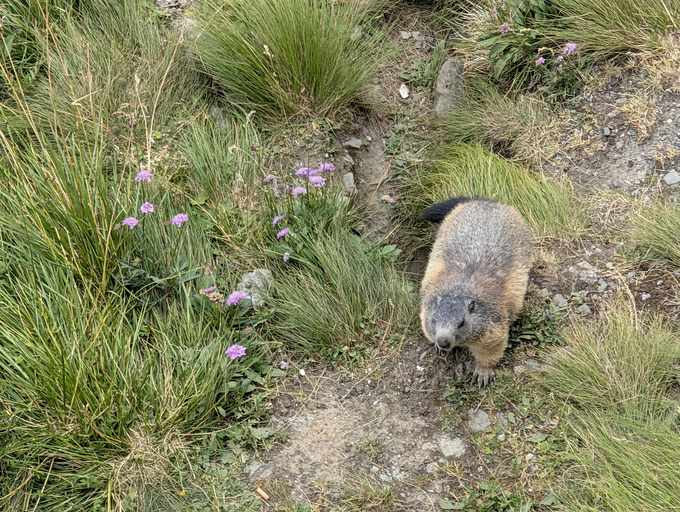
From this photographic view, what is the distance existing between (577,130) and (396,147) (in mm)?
1794

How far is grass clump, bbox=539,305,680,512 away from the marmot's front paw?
15.3 inches

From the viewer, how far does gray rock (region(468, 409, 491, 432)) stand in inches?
175

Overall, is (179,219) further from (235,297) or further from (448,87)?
(448,87)

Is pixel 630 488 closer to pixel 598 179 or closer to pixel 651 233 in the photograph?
pixel 651 233

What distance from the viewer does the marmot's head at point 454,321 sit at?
14.1 ft

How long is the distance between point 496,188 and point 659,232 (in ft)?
4.72

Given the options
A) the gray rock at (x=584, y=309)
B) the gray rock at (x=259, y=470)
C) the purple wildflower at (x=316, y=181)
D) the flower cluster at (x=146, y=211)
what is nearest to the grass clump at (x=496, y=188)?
the gray rock at (x=584, y=309)

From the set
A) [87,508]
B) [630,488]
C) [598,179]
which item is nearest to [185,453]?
[87,508]

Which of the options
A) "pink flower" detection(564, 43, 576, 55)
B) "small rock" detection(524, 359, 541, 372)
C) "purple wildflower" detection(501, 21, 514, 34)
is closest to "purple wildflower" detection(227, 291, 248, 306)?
"small rock" detection(524, 359, 541, 372)

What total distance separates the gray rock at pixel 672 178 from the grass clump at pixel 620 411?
145 centimetres

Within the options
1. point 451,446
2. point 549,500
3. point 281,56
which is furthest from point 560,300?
point 281,56

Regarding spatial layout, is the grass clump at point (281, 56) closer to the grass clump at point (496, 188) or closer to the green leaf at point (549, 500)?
the grass clump at point (496, 188)

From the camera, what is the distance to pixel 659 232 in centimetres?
495

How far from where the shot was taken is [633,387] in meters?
4.03
